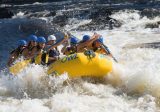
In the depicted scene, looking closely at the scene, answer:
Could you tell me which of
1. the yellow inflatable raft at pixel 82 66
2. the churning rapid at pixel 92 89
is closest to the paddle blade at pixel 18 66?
the churning rapid at pixel 92 89

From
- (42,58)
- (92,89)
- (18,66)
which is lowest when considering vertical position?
(92,89)

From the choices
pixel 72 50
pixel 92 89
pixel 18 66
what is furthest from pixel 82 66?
pixel 18 66

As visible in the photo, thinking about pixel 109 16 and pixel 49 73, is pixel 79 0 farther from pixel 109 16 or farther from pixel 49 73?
pixel 49 73

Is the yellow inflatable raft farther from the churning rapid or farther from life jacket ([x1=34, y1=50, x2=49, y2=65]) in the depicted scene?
life jacket ([x1=34, y1=50, x2=49, y2=65])

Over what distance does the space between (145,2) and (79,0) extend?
28.3 ft

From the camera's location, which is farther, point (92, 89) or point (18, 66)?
point (18, 66)

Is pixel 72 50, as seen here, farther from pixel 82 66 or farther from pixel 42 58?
pixel 82 66

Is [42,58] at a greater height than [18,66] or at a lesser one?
greater

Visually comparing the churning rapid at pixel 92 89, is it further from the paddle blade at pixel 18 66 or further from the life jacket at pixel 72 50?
the life jacket at pixel 72 50

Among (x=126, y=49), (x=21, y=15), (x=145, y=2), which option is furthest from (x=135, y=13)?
(x=21, y=15)

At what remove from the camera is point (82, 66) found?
27.0 ft

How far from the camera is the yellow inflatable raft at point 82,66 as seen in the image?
826 centimetres

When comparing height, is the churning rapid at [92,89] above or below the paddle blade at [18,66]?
below

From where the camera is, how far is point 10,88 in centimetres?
872
